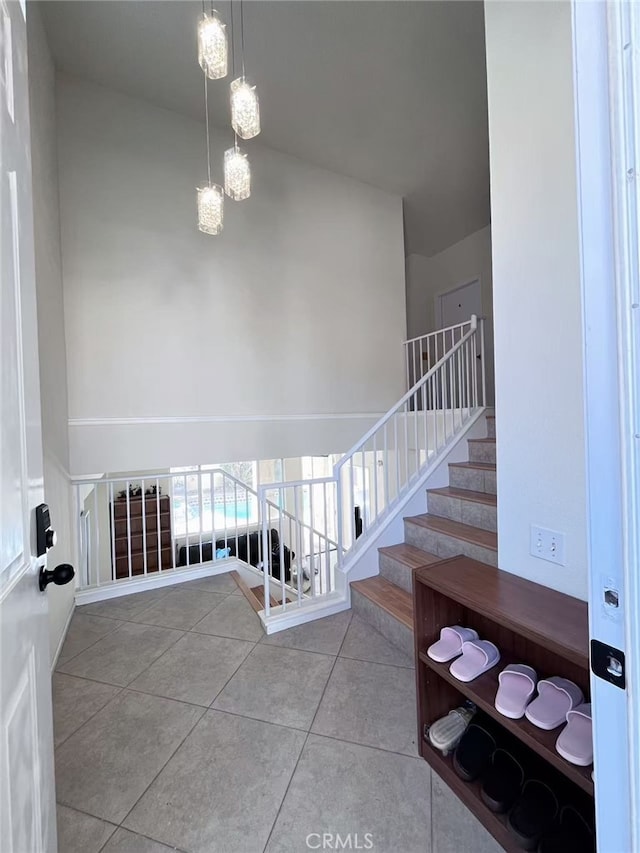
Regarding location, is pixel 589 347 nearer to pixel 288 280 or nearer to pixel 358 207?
pixel 288 280

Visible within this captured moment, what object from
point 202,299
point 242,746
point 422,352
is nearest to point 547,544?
point 242,746

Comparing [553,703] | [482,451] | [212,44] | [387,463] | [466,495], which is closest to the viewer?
[553,703]

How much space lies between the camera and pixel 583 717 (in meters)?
0.91

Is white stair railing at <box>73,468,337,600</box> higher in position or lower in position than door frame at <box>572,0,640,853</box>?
lower

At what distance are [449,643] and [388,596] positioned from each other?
2.81 ft

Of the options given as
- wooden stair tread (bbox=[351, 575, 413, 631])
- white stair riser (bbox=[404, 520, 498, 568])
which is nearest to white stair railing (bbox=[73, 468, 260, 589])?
wooden stair tread (bbox=[351, 575, 413, 631])

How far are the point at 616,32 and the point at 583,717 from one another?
4.52 ft

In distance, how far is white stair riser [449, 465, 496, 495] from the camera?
2416mm

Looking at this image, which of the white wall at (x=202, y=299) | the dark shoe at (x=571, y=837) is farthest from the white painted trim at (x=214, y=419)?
the dark shoe at (x=571, y=837)

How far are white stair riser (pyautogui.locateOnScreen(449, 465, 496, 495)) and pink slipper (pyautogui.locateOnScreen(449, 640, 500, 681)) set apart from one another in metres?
1.35

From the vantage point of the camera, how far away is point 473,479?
2551 mm

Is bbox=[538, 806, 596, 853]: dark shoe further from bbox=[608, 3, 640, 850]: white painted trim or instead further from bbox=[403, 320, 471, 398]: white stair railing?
bbox=[403, 320, 471, 398]: white stair railing

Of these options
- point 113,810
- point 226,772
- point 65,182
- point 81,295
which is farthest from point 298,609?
point 65,182

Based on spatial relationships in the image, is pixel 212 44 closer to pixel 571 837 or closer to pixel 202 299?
pixel 202 299
